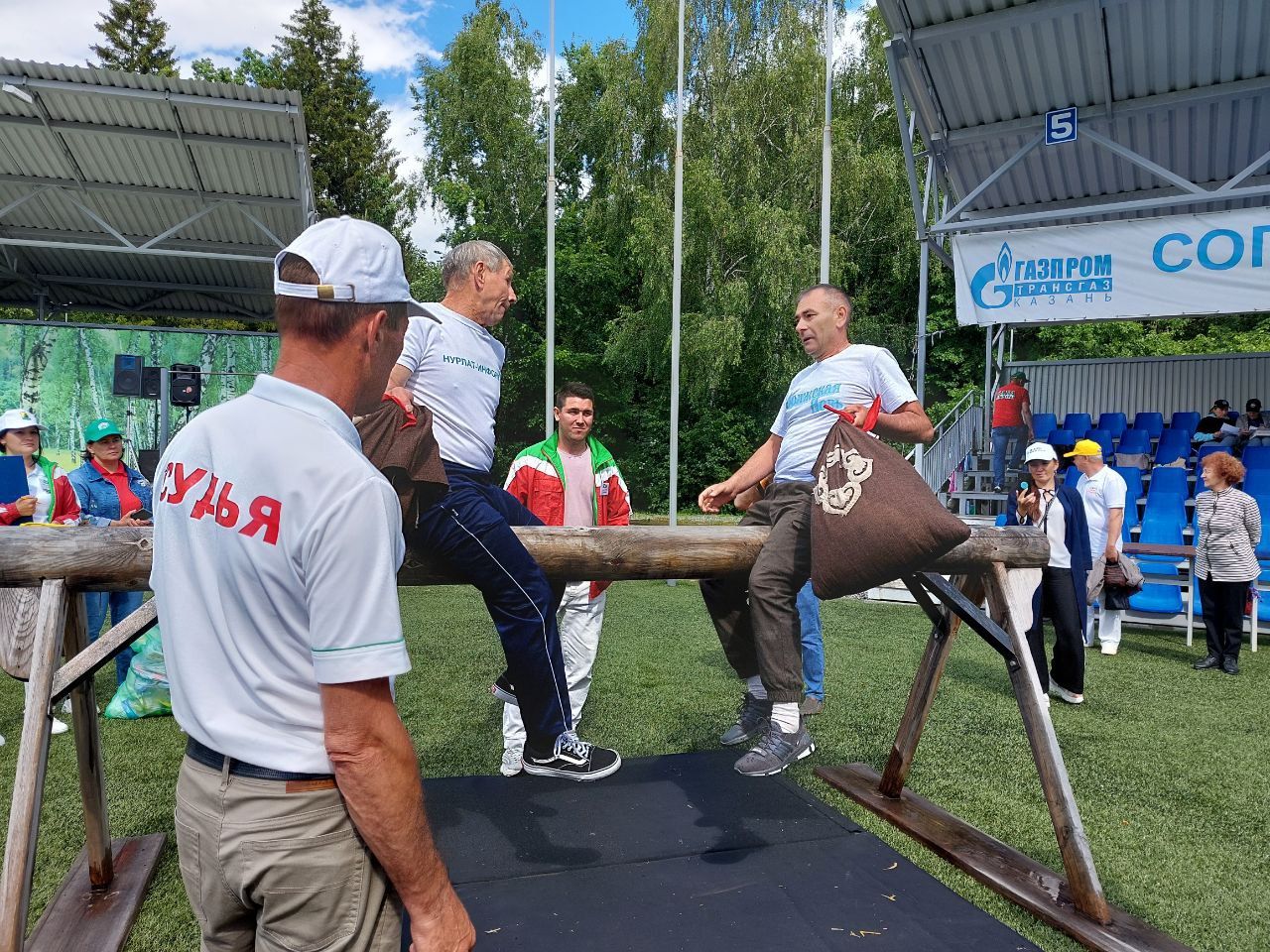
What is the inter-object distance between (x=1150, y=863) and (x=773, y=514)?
83.7 inches

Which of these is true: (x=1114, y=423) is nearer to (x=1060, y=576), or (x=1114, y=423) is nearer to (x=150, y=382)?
(x=1060, y=576)

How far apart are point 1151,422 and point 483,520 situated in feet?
53.3

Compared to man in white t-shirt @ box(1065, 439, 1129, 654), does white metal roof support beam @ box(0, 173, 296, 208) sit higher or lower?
higher

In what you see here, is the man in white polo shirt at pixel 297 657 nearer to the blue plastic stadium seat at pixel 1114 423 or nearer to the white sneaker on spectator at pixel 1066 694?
the white sneaker on spectator at pixel 1066 694

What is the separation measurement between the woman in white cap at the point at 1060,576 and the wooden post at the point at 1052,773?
2.76m

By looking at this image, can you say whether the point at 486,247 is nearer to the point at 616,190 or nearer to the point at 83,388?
the point at 83,388

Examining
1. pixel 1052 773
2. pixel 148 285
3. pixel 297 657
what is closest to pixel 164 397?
pixel 148 285

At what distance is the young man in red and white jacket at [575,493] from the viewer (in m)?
4.86

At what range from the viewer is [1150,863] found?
3635mm

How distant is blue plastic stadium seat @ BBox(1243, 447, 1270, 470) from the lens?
38.6 feet

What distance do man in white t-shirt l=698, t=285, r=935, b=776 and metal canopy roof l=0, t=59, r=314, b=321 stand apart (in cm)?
956

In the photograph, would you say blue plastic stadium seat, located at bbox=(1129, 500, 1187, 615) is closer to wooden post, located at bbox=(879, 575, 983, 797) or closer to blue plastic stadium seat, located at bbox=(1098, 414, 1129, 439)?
blue plastic stadium seat, located at bbox=(1098, 414, 1129, 439)

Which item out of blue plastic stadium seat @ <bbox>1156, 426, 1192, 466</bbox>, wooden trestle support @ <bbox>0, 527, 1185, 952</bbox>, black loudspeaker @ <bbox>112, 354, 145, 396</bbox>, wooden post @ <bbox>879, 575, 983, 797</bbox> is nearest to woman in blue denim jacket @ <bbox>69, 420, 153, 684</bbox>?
wooden trestle support @ <bbox>0, 527, 1185, 952</bbox>

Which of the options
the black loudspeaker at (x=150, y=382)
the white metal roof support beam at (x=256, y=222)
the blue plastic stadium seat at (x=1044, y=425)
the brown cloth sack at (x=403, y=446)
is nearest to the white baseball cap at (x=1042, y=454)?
the brown cloth sack at (x=403, y=446)
